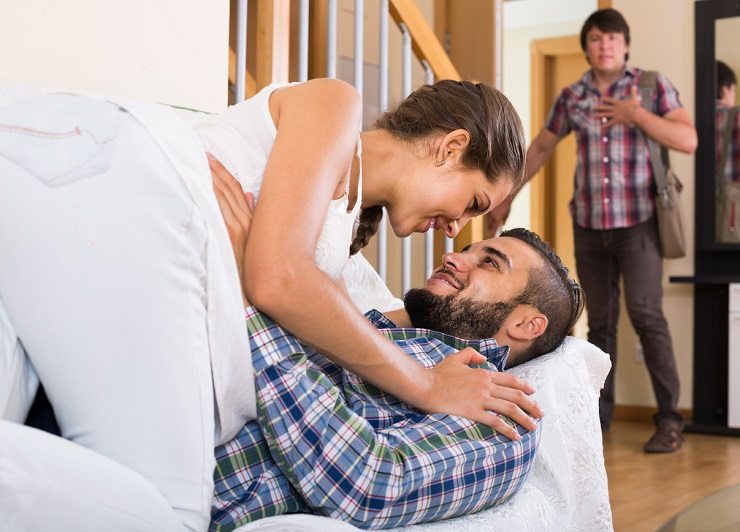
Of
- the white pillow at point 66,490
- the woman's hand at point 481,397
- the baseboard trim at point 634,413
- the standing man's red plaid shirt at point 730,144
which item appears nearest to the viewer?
the white pillow at point 66,490

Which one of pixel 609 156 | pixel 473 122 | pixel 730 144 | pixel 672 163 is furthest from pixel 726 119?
pixel 473 122

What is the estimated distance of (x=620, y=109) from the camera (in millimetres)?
3658

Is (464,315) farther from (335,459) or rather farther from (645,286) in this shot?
(645,286)

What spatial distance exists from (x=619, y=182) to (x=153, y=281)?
125 inches

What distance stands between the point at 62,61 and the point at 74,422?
2.92 feet

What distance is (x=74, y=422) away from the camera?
84 centimetres

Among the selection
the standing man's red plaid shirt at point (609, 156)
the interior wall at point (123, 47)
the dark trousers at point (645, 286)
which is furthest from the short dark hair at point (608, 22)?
the interior wall at point (123, 47)

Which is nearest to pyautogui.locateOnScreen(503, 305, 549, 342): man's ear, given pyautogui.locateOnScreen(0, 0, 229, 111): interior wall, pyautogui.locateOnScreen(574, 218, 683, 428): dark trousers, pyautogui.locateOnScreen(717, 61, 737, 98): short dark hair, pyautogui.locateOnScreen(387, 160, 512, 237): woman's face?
pyautogui.locateOnScreen(387, 160, 512, 237): woman's face

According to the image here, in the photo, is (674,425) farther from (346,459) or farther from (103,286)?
(103,286)

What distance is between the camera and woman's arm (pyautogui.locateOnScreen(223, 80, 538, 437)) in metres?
1.03

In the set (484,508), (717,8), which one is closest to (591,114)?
(717,8)

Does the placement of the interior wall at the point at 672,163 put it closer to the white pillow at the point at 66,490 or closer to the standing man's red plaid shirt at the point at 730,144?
the standing man's red plaid shirt at the point at 730,144

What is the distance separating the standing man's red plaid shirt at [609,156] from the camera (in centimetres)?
371

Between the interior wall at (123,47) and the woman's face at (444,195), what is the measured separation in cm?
58
